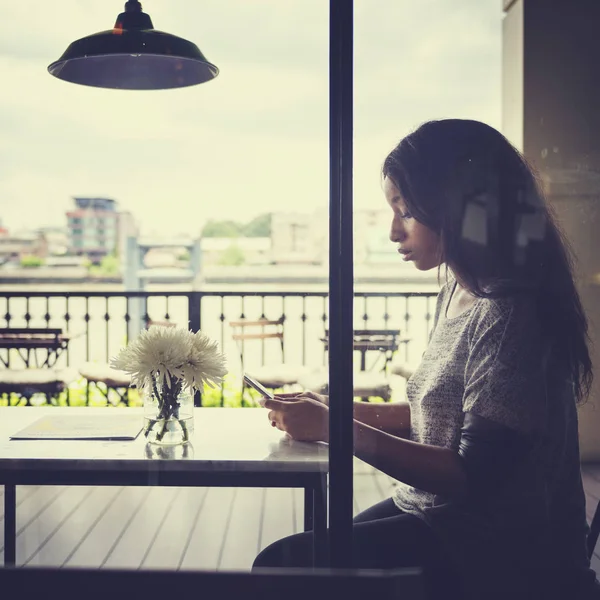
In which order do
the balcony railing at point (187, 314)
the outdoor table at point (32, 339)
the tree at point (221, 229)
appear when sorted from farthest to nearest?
the balcony railing at point (187, 314) < the outdoor table at point (32, 339) < the tree at point (221, 229)

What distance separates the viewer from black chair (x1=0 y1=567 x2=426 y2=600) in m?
0.50

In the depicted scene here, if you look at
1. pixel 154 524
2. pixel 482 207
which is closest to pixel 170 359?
pixel 482 207

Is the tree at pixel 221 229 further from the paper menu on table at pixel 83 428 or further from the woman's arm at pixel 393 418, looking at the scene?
the woman's arm at pixel 393 418

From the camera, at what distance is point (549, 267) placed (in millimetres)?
1061

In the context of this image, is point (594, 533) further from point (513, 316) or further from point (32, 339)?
point (32, 339)

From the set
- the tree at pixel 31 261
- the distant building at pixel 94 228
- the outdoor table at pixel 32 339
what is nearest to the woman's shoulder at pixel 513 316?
the distant building at pixel 94 228

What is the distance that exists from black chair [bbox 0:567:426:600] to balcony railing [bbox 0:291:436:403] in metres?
3.15

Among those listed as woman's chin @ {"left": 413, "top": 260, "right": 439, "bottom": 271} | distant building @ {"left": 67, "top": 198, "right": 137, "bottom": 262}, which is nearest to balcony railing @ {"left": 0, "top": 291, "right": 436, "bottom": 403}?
distant building @ {"left": 67, "top": 198, "right": 137, "bottom": 262}

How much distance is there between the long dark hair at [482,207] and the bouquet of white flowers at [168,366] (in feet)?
1.62

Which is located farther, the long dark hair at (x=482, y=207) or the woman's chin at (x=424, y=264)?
the woman's chin at (x=424, y=264)

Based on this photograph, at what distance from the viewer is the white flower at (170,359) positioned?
1.29m

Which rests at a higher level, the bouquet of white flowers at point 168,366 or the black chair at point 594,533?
the bouquet of white flowers at point 168,366

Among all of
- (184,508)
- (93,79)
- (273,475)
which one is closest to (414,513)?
(273,475)

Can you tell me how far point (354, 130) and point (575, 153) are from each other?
241cm
